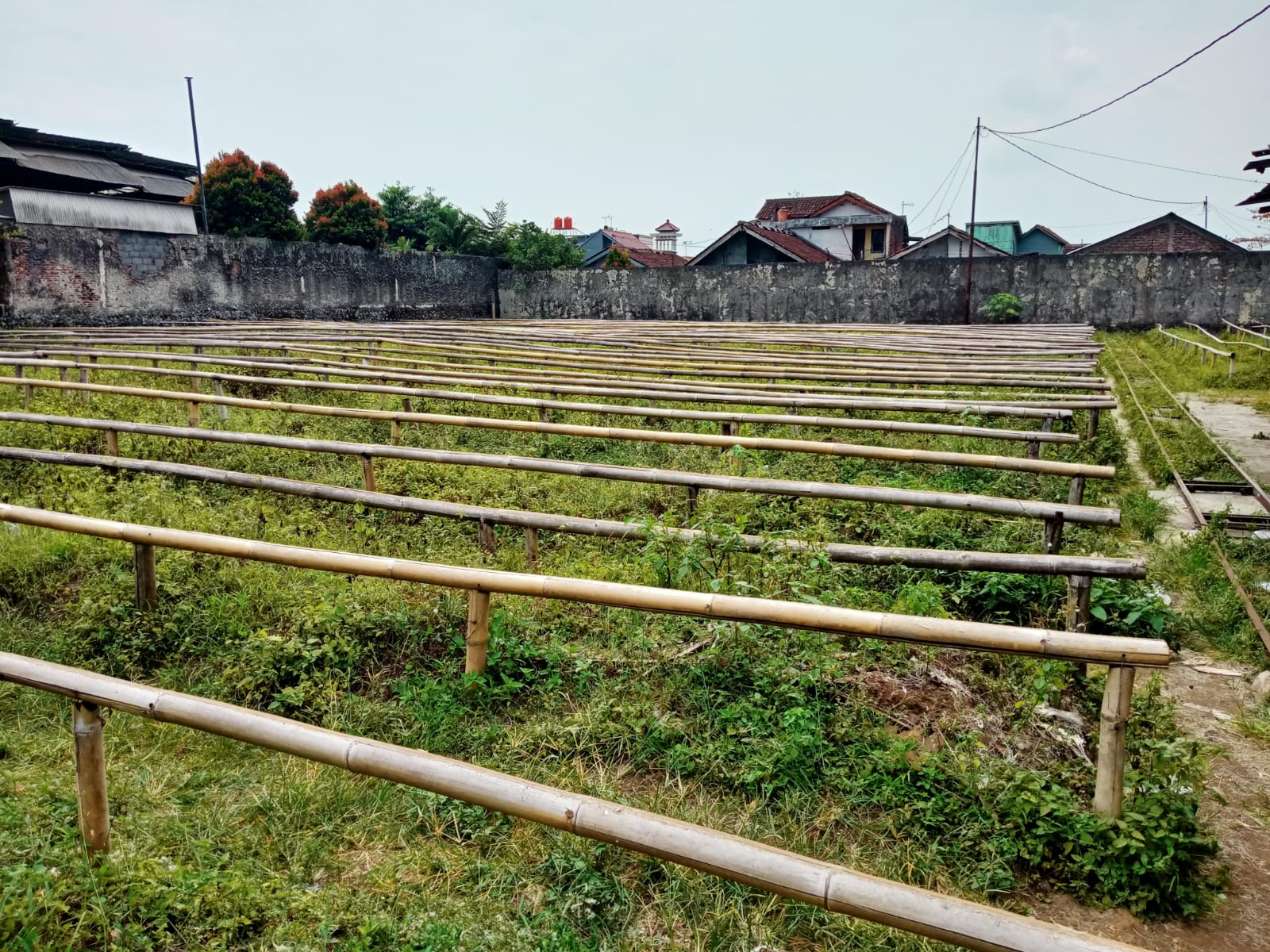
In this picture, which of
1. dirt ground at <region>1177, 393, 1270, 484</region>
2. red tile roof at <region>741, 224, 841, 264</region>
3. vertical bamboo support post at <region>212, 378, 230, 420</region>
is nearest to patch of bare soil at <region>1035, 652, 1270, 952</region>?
dirt ground at <region>1177, 393, 1270, 484</region>

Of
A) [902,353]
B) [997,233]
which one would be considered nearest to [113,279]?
[902,353]

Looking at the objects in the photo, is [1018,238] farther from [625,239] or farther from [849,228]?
[625,239]

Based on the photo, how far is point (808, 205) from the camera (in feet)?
125

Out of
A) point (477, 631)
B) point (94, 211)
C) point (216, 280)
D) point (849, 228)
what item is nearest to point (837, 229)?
point (849, 228)

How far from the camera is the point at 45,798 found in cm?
270

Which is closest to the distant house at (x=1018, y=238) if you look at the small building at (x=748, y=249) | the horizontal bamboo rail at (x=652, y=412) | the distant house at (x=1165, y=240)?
the distant house at (x=1165, y=240)

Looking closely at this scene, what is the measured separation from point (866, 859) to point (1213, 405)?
11.6 metres

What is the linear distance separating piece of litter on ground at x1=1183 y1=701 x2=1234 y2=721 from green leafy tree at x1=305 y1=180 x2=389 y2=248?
26.3 m

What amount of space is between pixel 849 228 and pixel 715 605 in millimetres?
35130

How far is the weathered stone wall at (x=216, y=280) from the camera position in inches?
661

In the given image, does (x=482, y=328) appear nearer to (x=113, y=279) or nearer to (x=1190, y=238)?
(x=113, y=279)

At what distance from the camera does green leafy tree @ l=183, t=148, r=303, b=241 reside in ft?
80.4

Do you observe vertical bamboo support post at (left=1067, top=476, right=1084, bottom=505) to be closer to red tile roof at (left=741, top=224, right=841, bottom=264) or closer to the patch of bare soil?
the patch of bare soil

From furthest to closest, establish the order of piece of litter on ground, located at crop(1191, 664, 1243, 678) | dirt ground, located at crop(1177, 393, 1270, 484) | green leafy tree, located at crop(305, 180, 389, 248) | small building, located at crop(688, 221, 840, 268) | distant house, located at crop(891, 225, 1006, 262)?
distant house, located at crop(891, 225, 1006, 262), small building, located at crop(688, 221, 840, 268), green leafy tree, located at crop(305, 180, 389, 248), dirt ground, located at crop(1177, 393, 1270, 484), piece of litter on ground, located at crop(1191, 664, 1243, 678)
